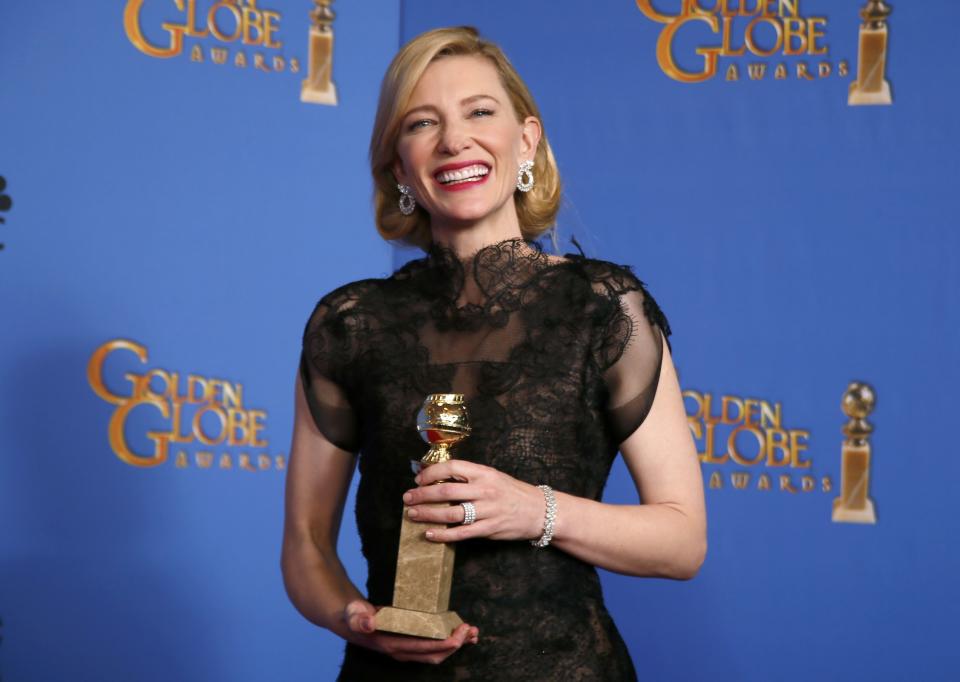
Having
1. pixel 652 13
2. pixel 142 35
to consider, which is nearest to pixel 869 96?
pixel 652 13

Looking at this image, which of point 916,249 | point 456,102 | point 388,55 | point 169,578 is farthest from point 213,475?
point 916,249

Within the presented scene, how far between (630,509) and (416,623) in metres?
Result: 0.37

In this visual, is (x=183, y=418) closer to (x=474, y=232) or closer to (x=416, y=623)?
(x=474, y=232)

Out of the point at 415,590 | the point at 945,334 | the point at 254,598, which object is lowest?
the point at 254,598

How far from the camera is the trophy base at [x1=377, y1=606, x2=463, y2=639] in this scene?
4.42 ft

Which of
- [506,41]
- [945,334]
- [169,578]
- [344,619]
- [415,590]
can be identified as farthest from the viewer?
[506,41]

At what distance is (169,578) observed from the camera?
9.24 ft

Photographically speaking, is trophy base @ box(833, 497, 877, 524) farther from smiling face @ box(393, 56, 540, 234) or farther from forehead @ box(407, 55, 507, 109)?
forehead @ box(407, 55, 507, 109)

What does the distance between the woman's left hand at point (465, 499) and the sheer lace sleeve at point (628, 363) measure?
0.28 metres

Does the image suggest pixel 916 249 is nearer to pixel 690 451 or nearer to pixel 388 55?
pixel 690 451

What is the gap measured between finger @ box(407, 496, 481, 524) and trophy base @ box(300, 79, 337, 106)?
2016 millimetres

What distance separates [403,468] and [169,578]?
1.41 m

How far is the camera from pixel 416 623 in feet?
4.45

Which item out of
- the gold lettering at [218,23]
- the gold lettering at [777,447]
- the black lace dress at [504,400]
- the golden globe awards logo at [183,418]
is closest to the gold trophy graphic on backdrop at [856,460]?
the gold lettering at [777,447]
